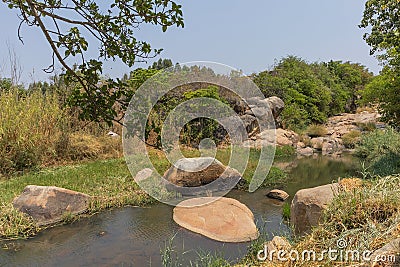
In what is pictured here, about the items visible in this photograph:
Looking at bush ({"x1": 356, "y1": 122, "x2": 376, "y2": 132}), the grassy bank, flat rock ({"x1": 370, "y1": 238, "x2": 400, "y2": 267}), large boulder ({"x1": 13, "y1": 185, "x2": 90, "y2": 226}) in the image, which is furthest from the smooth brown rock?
flat rock ({"x1": 370, "y1": 238, "x2": 400, "y2": 267})

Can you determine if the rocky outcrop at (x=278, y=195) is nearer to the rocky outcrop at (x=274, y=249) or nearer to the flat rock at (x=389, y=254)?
the rocky outcrop at (x=274, y=249)

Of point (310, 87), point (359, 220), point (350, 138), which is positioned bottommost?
point (359, 220)

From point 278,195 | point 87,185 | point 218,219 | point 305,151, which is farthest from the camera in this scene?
point 305,151

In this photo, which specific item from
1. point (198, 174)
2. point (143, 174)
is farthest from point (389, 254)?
point (143, 174)

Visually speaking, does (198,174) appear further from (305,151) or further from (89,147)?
(305,151)

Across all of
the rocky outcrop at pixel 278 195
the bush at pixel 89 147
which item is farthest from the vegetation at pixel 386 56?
the bush at pixel 89 147

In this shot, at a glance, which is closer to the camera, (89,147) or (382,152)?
(89,147)

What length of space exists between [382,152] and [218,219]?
5912 millimetres

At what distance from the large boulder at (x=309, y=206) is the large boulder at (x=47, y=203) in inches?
109

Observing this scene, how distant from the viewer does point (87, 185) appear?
18.1ft

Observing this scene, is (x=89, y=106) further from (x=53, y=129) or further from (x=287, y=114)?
(x=287, y=114)

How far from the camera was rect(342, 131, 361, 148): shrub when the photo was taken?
12461mm

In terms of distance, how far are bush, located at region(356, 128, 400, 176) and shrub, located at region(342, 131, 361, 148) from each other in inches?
78.5

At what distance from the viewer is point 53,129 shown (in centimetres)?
721
